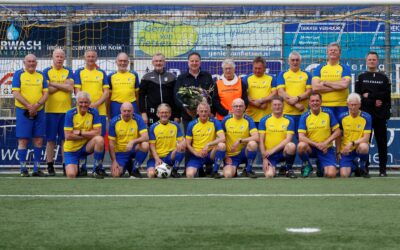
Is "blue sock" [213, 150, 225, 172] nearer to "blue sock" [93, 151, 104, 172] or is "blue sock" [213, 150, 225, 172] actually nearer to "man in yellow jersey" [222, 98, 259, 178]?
"man in yellow jersey" [222, 98, 259, 178]

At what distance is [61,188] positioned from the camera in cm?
916

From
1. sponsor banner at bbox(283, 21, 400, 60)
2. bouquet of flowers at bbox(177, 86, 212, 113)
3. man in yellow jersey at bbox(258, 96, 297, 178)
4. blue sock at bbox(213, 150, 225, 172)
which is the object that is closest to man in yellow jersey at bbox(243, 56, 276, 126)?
man in yellow jersey at bbox(258, 96, 297, 178)

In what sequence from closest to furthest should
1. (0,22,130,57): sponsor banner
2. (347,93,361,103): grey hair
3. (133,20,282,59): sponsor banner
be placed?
(347,93,361,103): grey hair
(0,22,130,57): sponsor banner
(133,20,282,59): sponsor banner

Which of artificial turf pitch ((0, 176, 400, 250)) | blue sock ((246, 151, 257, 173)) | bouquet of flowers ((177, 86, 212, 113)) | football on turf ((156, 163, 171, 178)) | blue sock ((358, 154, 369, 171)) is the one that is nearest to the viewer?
artificial turf pitch ((0, 176, 400, 250))

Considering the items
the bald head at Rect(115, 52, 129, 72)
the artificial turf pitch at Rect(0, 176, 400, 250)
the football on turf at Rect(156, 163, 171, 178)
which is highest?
the bald head at Rect(115, 52, 129, 72)

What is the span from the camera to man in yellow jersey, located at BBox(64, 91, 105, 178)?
10992 mm

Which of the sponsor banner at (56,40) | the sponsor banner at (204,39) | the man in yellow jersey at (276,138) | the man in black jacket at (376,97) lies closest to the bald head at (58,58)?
the sponsor banner at (56,40)

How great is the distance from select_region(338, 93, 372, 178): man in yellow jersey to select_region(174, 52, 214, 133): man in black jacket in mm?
1876

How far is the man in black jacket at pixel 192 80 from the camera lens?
11.4 m

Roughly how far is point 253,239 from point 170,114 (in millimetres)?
5781

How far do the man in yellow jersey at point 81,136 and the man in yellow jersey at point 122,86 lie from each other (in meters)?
0.49

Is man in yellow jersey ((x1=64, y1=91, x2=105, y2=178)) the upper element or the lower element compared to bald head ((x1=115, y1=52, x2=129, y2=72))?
lower

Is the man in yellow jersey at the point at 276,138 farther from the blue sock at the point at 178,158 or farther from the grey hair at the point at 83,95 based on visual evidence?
the grey hair at the point at 83,95

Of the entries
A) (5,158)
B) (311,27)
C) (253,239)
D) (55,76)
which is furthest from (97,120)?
(311,27)
